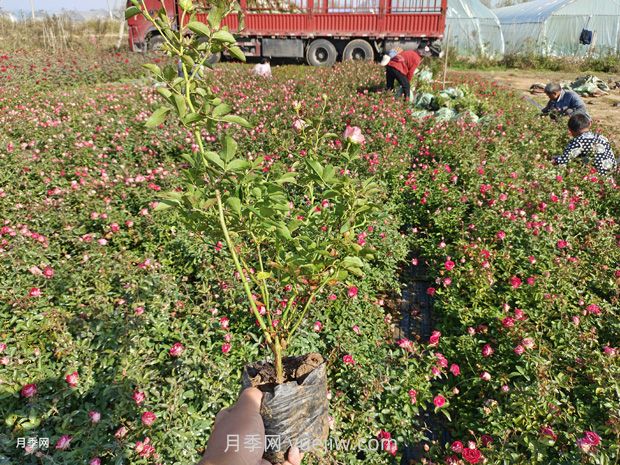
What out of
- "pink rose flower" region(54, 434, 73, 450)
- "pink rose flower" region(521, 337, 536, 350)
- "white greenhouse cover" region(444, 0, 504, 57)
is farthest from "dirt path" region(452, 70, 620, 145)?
"pink rose flower" region(54, 434, 73, 450)

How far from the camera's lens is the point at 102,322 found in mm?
2189

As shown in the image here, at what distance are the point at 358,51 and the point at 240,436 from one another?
46.9 feet

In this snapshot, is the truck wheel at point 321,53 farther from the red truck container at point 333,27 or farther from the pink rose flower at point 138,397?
the pink rose flower at point 138,397

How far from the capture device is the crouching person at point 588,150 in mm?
4574

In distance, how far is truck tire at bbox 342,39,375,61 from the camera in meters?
13.5

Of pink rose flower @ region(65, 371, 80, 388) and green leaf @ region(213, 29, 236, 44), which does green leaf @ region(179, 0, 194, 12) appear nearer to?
green leaf @ region(213, 29, 236, 44)

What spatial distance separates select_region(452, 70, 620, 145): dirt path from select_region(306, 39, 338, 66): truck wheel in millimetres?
4405

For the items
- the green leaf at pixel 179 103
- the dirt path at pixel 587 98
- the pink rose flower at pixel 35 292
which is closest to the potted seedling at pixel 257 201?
the green leaf at pixel 179 103

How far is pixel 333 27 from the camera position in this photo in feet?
44.3

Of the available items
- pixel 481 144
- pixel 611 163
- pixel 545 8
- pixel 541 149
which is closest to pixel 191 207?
pixel 481 144

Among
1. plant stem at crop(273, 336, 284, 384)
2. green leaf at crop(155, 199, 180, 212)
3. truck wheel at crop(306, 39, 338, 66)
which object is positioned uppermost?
truck wheel at crop(306, 39, 338, 66)

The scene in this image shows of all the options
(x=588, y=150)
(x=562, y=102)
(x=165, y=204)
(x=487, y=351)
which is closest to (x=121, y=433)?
(x=165, y=204)

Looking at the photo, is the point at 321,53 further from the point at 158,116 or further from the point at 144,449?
the point at 158,116

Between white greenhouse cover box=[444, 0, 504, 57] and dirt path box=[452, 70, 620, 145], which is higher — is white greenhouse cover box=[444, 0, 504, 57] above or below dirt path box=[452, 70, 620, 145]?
above
